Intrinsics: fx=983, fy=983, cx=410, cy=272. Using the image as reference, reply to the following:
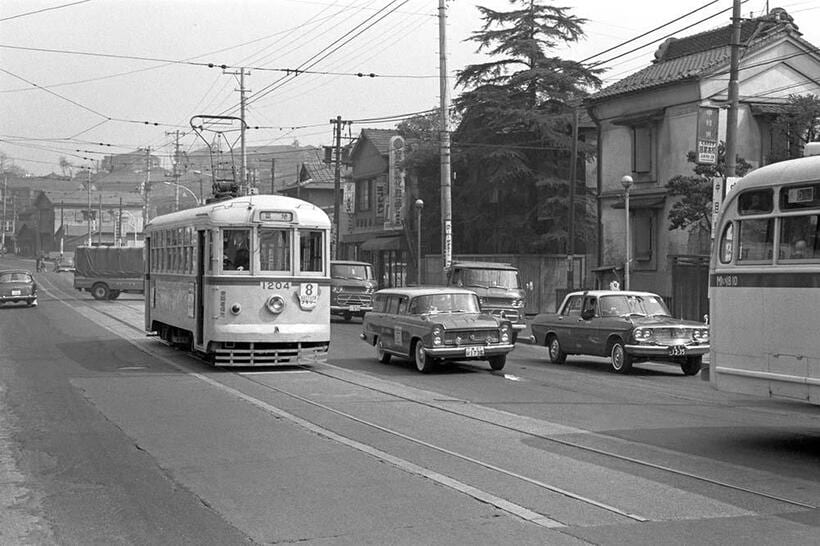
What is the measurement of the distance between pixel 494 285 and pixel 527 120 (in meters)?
17.4

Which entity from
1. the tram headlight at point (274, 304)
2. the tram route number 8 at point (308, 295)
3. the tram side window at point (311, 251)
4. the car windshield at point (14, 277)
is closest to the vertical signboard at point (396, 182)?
the car windshield at point (14, 277)

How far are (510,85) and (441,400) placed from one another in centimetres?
3275

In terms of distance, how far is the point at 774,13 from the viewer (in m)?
34.4

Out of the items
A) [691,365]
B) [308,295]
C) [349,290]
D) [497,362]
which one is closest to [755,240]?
[497,362]

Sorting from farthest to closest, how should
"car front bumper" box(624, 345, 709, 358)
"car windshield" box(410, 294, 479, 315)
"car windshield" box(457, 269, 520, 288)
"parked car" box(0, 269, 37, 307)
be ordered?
"parked car" box(0, 269, 37, 307), "car windshield" box(457, 269, 520, 288), "car windshield" box(410, 294, 479, 315), "car front bumper" box(624, 345, 709, 358)

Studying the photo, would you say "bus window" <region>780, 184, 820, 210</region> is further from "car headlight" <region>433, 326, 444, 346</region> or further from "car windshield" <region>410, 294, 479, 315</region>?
"car windshield" <region>410, 294, 479, 315</region>

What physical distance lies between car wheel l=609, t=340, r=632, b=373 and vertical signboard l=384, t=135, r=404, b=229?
3451 centimetres

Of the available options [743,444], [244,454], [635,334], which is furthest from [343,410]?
[635,334]

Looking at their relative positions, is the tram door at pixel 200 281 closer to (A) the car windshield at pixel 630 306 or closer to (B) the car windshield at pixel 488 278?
(A) the car windshield at pixel 630 306

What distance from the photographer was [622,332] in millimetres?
19141

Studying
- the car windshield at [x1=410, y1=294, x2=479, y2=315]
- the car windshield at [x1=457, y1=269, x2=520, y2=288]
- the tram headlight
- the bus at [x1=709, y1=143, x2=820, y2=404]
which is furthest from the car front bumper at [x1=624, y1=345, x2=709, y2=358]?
the car windshield at [x1=457, y1=269, x2=520, y2=288]

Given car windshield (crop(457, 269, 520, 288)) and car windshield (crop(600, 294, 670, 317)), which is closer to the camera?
car windshield (crop(600, 294, 670, 317))

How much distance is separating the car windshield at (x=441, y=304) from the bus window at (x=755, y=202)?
8.84 m

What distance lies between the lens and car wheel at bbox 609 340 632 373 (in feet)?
62.4
